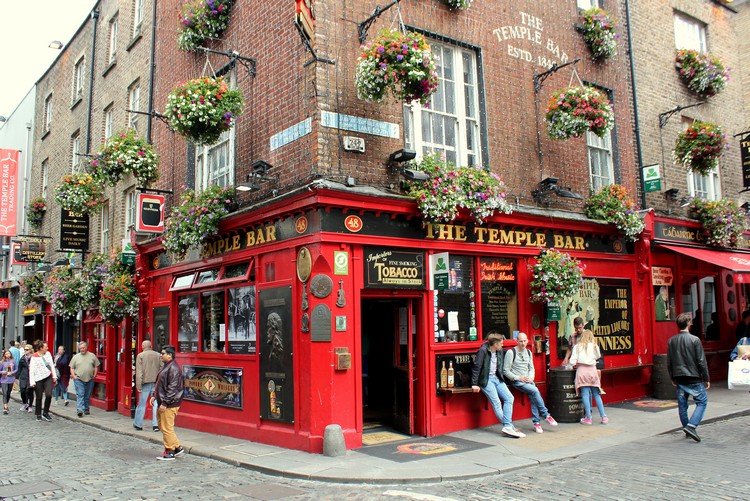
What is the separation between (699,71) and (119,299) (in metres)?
15.4

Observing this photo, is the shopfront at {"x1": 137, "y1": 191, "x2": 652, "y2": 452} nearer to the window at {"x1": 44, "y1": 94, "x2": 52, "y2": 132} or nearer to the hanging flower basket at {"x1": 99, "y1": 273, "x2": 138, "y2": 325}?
the hanging flower basket at {"x1": 99, "y1": 273, "x2": 138, "y2": 325}

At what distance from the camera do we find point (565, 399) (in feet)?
36.7

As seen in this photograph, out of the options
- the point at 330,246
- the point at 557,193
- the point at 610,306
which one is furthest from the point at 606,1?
the point at 330,246

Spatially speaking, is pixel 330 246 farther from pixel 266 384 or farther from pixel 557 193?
pixel 557 193

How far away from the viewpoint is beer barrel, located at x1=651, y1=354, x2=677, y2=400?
13289 mm

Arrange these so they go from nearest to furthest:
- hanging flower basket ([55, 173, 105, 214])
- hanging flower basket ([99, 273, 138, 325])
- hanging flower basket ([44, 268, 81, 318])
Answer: hanging flower basket ([99, 273, 138, 325]) → hanging flower basket ([55, 173, 105, 214]) → hanging flower basket ([44, 268, 81, 318])

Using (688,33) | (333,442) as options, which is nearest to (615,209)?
(688,33)

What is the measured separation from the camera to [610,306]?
13398 mm

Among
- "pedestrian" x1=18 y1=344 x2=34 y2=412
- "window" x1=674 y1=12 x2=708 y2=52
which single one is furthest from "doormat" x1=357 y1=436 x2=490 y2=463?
"window" x1=674 y1=12 x2=708 y2=52

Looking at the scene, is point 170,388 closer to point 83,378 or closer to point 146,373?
point 146,373

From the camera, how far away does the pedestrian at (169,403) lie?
9555 millimetres

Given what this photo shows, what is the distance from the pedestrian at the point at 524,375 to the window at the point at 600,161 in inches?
184

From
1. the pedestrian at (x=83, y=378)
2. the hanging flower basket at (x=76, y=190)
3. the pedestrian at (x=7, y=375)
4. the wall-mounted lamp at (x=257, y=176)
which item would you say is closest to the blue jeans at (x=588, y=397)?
the wall-mounted lamp at (x=257, y=176)

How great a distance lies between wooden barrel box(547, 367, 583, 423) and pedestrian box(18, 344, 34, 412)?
12367 mm
